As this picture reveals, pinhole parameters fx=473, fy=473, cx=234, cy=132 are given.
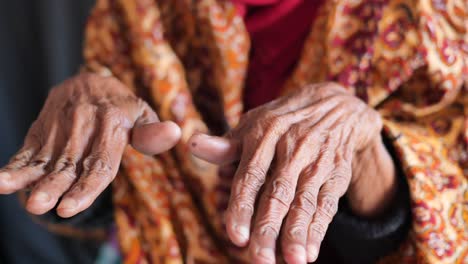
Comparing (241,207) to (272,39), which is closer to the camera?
(241,207)

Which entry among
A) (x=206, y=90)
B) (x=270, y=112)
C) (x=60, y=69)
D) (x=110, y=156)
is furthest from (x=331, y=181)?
(x=60, y=69)

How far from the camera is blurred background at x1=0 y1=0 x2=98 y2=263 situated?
1.25m

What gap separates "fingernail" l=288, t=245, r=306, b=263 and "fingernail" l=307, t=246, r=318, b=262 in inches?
0.5

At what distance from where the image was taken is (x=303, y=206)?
0.48 metres

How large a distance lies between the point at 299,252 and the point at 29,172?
0.31 m

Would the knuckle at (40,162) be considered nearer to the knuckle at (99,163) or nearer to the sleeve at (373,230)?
the knuckle at (99,163)

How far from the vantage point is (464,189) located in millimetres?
708

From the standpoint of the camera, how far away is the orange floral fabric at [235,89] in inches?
27.8

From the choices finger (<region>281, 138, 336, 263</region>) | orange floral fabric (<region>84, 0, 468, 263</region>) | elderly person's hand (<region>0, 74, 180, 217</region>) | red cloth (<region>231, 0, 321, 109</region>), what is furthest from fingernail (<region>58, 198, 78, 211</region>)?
red cloth (<region>231, 0, 321, 109</region>)

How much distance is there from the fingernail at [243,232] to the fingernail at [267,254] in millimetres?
23

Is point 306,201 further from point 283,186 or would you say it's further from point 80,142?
point 80,142

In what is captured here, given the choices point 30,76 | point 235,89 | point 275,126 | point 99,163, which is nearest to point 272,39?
point 235,89

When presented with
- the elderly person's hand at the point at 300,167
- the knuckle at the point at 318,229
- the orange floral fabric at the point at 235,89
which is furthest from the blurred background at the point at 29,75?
the knuckle at the point at 318,229

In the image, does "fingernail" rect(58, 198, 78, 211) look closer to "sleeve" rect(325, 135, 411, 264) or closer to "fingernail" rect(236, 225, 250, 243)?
"fingernail" rect(236, 225, 250, 243)
